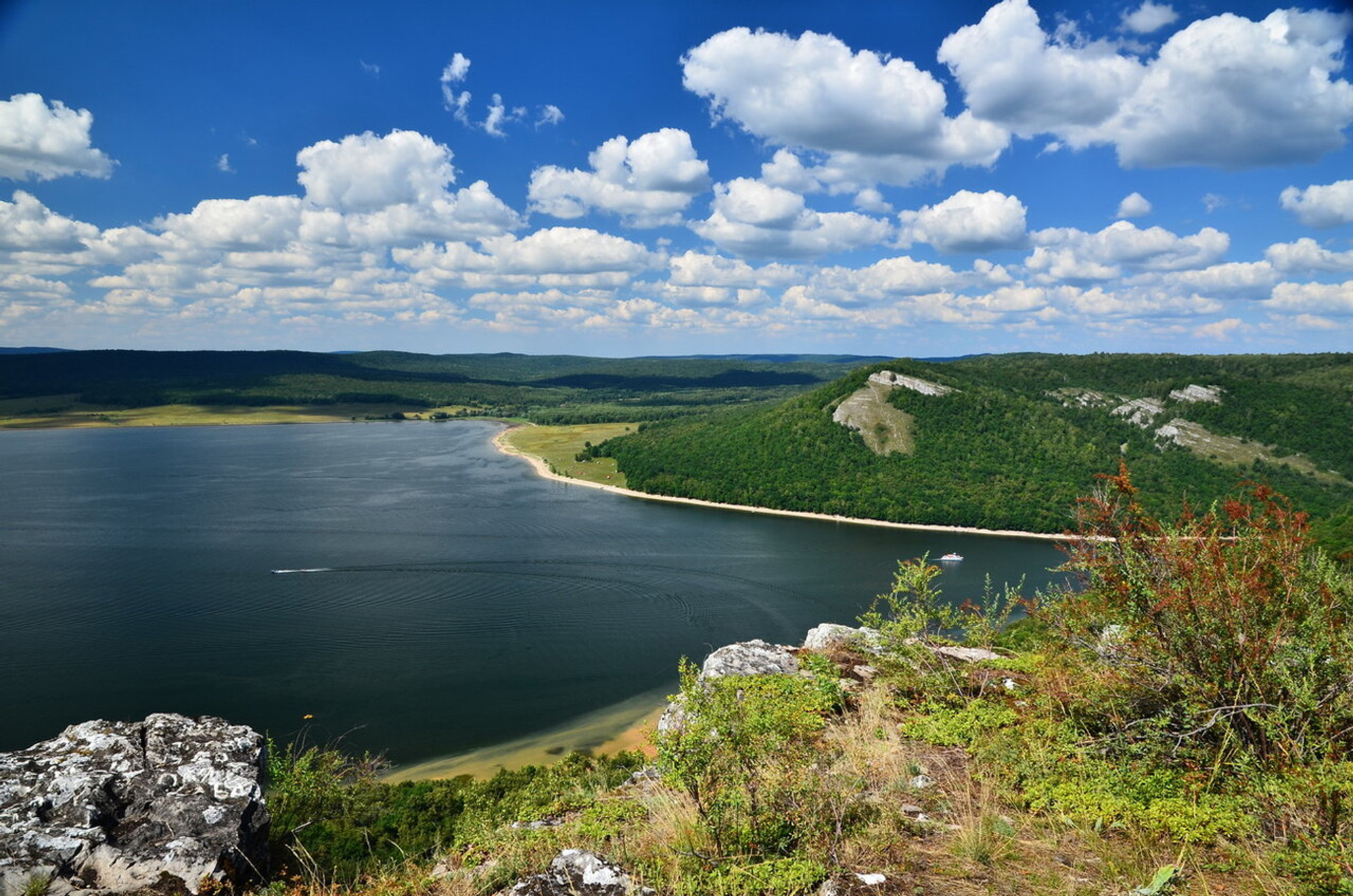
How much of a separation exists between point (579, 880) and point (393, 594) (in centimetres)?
4512

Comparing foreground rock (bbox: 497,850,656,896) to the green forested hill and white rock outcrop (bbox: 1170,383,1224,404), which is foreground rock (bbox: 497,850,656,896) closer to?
the green forested hill

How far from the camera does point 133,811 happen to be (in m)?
7.93

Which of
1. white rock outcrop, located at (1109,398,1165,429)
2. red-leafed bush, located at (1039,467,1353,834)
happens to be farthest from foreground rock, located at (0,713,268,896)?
white rock outcrop, located at (1109,398,1165,429)

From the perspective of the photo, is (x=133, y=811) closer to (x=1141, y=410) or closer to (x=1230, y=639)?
(x=1230, y=639)

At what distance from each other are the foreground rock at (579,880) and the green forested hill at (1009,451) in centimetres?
7581

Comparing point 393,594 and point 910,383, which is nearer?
point 393,594

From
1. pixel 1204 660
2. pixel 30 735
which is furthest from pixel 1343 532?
pixel 30 735

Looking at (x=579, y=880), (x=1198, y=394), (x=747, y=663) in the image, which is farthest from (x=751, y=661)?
(x=1198, y=394)

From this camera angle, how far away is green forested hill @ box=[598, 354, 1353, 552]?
7925 cm

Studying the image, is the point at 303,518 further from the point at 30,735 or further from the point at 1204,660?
the point at 1204,660

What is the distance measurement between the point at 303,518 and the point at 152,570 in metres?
18.4

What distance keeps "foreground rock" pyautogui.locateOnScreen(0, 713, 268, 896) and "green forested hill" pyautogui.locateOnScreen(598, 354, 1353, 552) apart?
246 ft

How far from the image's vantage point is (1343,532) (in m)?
38.5

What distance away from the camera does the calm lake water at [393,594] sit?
31906 mm
